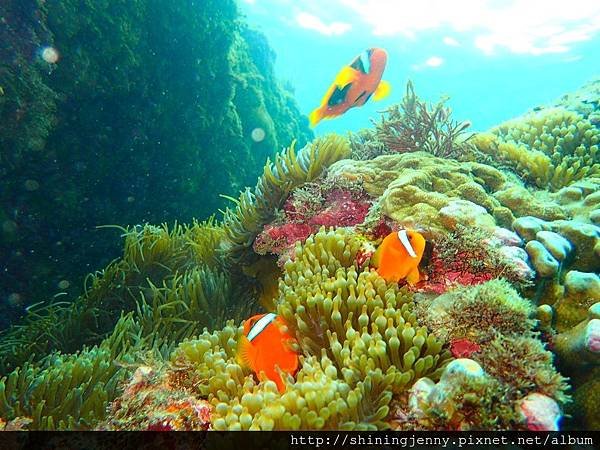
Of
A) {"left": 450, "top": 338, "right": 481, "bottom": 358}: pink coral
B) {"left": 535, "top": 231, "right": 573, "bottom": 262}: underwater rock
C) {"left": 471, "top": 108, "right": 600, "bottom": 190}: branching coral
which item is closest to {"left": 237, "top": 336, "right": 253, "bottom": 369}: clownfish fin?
{"left": 450, "top": 338, "right": 481, "bottom": 358}: pink coral

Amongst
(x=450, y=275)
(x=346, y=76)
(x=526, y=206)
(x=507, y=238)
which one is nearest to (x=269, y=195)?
(x=346, y=76)

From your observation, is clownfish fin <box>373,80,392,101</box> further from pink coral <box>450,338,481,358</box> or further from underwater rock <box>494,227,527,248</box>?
pink coral <box>450,338,481,358</box>

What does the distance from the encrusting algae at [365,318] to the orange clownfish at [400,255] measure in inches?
0.6

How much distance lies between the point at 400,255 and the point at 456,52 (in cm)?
4063

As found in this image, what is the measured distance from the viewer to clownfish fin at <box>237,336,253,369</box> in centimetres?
235

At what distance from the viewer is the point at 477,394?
176 centimetres

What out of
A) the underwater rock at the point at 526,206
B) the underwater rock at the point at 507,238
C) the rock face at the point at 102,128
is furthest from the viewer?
the rock face at the point at 102,128

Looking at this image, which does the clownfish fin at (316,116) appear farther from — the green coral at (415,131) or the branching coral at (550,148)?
the branching coral at (550,148)

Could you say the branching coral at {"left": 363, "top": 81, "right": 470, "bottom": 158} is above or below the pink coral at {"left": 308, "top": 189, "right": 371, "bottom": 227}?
above

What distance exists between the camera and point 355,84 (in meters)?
4.27

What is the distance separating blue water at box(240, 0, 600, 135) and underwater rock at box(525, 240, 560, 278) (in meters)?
15.4

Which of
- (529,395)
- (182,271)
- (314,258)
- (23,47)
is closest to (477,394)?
(529,395)

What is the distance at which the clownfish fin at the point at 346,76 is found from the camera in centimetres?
421

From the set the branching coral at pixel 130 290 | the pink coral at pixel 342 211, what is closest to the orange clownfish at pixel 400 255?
the pink coral at pixel 342 211
